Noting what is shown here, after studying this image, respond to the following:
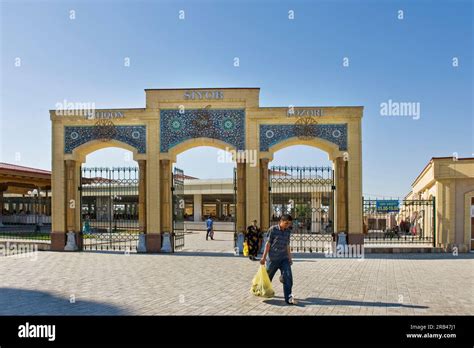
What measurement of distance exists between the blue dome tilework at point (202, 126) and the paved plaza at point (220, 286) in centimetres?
451

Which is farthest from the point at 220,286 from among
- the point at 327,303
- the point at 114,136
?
the point at 114,136

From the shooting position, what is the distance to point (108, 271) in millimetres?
12469

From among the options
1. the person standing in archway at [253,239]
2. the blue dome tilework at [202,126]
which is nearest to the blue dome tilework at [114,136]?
the blue dome tilework at [202,126]

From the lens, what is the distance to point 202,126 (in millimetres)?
17375

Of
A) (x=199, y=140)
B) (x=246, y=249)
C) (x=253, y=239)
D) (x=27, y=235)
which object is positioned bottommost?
(x=27, y=235)

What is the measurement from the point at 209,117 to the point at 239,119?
1.14 metres

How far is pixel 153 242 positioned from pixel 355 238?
7552mm

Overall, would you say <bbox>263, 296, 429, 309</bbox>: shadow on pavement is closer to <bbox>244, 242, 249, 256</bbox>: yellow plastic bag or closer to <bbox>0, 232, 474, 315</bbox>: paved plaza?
<bbox>0, 232, 474, 315</bbox>: paved plaza

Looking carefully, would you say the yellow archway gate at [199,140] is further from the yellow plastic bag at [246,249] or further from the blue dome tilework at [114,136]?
the yellow plastic bag at [246,249]

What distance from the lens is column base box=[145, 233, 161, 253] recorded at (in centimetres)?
1734

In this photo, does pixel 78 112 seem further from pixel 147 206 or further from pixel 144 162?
pixel 147 206

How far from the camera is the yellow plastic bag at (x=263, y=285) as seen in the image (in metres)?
8.68

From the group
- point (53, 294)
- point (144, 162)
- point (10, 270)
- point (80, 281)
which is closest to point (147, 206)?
point (144, 162)

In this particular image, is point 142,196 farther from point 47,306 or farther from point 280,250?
point 280,250
